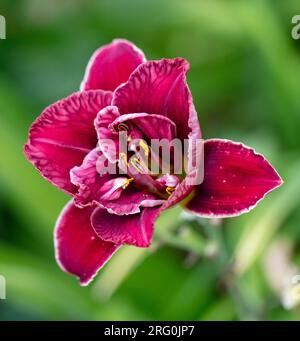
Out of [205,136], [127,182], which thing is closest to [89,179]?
[127,182]

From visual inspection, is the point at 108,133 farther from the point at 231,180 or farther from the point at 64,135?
the point at 231,180

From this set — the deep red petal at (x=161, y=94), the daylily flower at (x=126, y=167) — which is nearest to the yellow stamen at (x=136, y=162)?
the daylily flower at (x=126, y=167)

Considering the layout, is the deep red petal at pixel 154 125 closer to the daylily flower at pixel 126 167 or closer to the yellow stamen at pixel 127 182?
the daylily flower at pixel 126 167

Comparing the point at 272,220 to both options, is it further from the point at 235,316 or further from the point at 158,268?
the point at 158,268

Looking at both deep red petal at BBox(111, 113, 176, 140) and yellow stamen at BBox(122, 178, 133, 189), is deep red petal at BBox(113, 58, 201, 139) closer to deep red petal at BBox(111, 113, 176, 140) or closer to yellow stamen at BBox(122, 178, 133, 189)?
deep red petal at BBox(111, 113, 176, 140)

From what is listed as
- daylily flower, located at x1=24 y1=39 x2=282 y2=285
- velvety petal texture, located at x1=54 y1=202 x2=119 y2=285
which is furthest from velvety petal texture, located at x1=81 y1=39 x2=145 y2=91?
velvety petal texture, located at x1=54 y1=202 x2=119 y2=285
